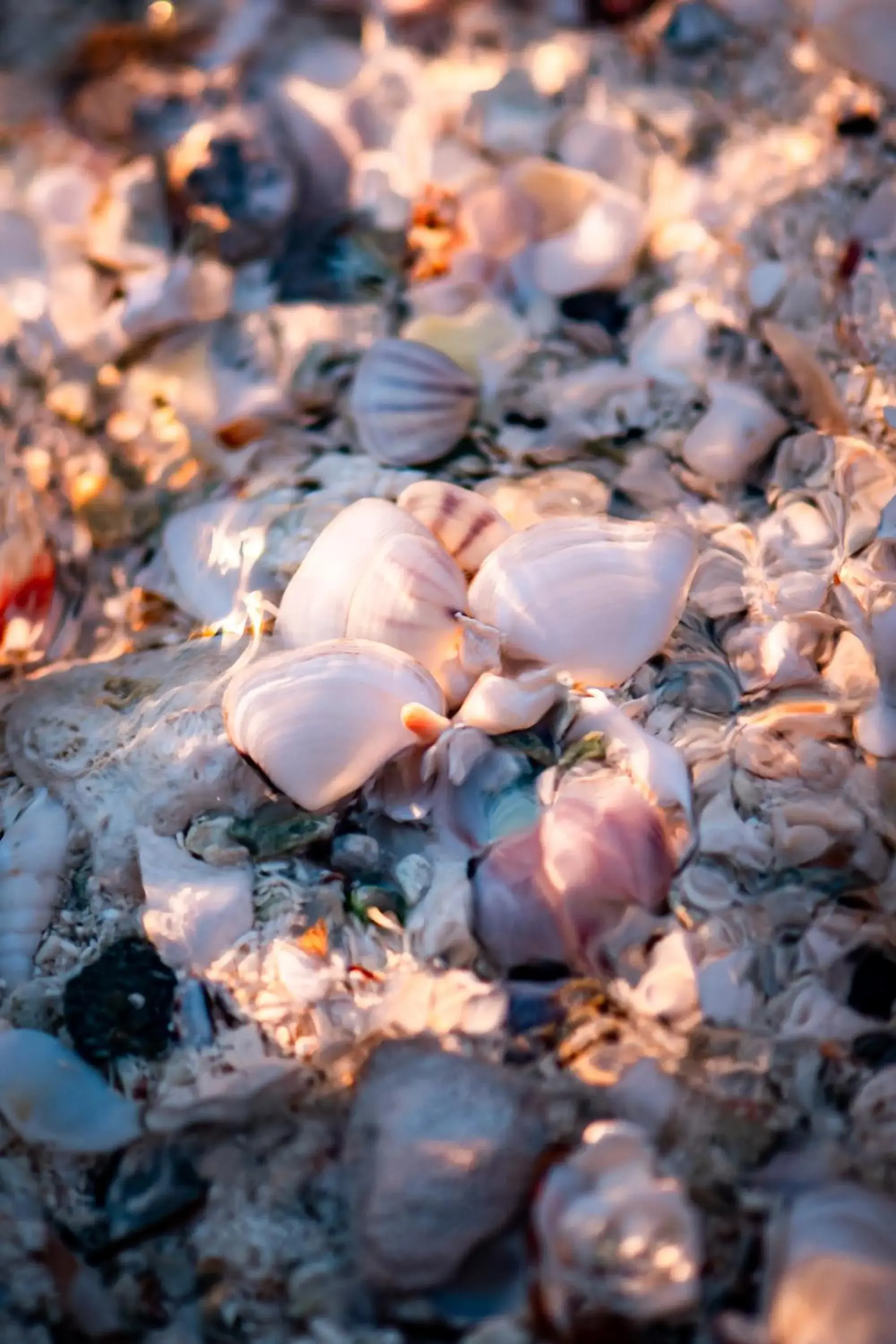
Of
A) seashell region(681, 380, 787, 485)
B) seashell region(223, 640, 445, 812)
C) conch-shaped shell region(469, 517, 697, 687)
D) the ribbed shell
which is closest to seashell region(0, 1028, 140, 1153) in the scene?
seashell region(223, 640, 445, 812)

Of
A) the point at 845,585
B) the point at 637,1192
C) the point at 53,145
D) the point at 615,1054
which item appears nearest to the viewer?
the point at 637,1192

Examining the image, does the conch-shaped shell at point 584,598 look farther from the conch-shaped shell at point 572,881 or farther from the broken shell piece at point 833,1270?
the broken shell piece at point 833,1270

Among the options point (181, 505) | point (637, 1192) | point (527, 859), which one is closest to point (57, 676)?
point (181, 505)

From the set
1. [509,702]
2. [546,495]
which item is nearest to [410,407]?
[546,495]

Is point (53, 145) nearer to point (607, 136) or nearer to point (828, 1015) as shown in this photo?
point (607, 136)

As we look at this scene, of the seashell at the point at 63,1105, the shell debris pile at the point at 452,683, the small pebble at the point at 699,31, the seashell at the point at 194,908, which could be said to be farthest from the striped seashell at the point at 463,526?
the small pebble at the point at 699,31

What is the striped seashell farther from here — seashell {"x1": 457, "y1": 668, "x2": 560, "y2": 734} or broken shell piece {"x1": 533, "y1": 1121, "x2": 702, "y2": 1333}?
broken shell piece {"x1": 533, "y1": 1121, "x2": 702, "y2": 1333}

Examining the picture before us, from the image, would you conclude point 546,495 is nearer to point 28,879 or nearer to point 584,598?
point 584,598
